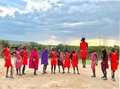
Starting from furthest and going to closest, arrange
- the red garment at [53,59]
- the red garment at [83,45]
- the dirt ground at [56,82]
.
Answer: the red garment at [83,45] → the red garment at [53,59] → the dirt ground at [56,82]

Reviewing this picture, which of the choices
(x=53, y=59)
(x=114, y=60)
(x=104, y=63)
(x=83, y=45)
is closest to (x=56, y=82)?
(x=53, y=59)

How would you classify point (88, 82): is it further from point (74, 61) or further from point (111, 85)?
point (74, 61)

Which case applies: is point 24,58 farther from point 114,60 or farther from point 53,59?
point 114,60

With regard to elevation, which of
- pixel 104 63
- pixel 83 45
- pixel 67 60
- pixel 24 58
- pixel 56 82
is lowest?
pixel 56 82

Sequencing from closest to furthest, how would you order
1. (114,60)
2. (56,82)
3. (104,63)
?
(56,82)
(104,63)
(114,60)

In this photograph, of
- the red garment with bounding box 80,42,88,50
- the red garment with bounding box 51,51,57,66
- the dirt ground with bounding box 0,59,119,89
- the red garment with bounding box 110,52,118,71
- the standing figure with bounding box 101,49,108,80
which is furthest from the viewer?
the red garment with bounding box 80,42,88,50

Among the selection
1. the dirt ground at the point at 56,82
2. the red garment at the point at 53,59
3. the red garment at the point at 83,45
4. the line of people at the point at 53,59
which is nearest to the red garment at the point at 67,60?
the line of people at the point at 53,59

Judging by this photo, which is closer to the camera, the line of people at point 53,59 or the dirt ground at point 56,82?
the dirt ground at point 56,82

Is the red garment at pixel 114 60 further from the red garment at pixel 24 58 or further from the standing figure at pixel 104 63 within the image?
the red garment at pixel 24 58

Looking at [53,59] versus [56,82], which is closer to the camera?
[56,82]

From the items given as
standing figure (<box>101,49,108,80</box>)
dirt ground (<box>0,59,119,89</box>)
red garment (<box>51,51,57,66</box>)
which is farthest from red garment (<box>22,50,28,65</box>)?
standing figure (<box>101,49,108,80</box>)

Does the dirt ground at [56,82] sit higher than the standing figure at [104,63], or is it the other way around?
the standing figure at [104,63]

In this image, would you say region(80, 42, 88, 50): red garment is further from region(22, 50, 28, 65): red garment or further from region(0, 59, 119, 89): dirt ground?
region(22, 50, 28, 65): red garment

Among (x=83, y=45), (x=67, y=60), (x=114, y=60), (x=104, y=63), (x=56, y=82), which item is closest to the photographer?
(x=56, y=82)
